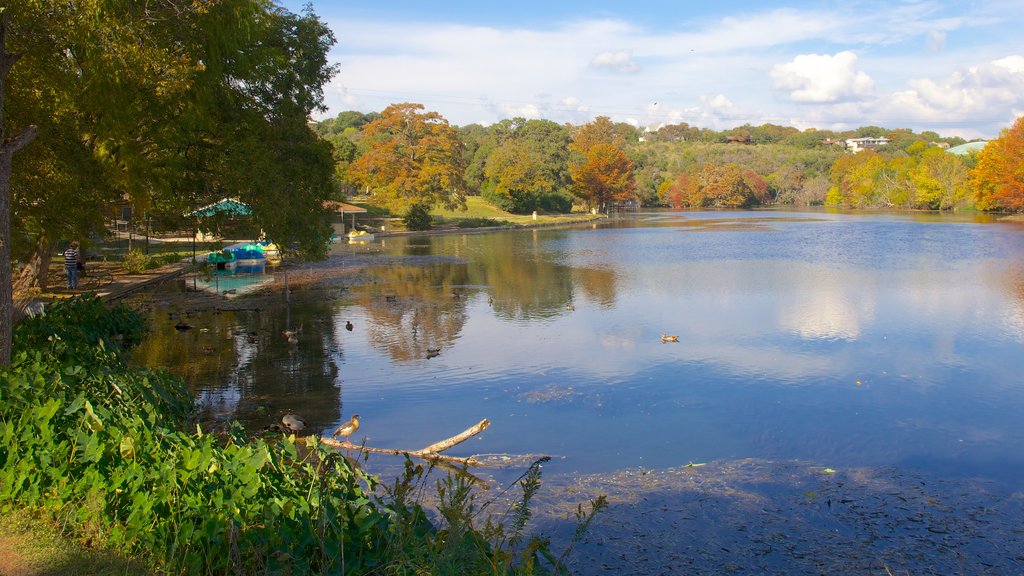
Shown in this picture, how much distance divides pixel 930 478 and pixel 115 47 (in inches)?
449

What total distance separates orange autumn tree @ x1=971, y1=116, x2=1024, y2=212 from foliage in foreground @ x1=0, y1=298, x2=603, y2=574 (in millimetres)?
78503

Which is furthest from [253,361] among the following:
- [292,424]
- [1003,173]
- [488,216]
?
[1003,173]

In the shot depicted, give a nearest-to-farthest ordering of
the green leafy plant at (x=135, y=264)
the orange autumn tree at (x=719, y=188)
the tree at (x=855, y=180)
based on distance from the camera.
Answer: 1. the green leafy plant at (x=135, y=264)
2. the tree at (x=855, y=180)
3. the orange autumn tree at (x=719, y=188)


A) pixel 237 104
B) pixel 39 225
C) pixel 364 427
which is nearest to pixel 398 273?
pixel 237 104

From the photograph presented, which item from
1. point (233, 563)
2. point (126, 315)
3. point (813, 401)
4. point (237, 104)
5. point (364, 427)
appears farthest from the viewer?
point (237, 104)

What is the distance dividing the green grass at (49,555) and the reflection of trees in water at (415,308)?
34.6ft

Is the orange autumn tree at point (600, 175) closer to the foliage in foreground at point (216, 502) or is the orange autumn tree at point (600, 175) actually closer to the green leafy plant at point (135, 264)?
the green leafy plant at point (135, 264)

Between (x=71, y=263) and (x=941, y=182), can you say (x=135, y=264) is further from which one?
(x=941, y=182)

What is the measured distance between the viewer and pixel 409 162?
198 feet

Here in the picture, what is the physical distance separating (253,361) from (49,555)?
34.3ft

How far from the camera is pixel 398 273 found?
31.9 meters

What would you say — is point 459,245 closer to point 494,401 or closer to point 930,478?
point 494,401

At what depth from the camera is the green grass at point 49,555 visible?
508 cm

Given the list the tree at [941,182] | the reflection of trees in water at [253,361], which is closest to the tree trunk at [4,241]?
the reflection of trees in water at [253,361]
